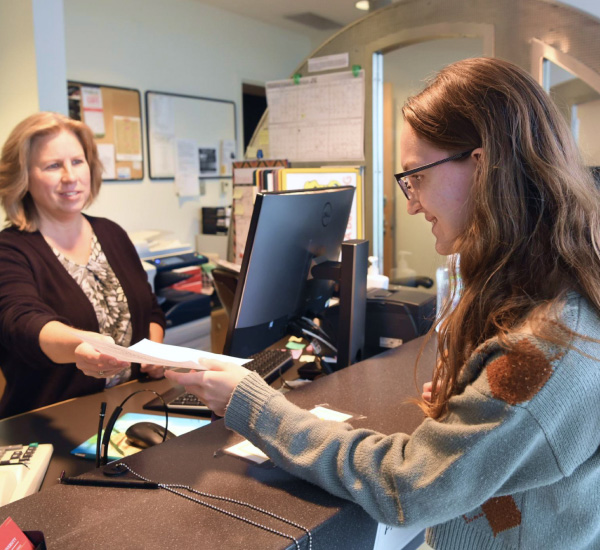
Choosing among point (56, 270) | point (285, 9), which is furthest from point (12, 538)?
point (285, 9)

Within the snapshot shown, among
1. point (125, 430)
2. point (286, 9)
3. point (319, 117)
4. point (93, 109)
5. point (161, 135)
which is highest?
point (286, 9)

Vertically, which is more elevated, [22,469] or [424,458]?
[424,458]

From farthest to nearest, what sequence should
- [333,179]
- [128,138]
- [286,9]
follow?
1. [286,9]
2. [128,138]
3. [333,179]

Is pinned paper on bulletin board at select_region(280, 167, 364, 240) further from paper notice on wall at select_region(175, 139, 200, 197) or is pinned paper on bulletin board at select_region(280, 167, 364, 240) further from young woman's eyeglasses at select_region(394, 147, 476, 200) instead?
paper notice on wall at select_region(175, 139, 200, 197)

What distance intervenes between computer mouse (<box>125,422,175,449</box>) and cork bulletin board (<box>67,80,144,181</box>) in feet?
10.3

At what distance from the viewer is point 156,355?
980mm

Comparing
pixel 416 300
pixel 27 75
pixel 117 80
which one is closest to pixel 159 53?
pixel 117 80

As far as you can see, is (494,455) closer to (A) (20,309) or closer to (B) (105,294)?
(A) (20,309)

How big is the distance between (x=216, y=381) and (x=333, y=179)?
4.81 ft

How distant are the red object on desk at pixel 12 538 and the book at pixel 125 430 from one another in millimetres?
451

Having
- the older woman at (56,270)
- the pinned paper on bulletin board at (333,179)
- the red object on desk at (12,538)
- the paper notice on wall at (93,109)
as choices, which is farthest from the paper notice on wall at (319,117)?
the red object on desk at (12,538)

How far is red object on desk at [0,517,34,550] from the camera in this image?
69cm

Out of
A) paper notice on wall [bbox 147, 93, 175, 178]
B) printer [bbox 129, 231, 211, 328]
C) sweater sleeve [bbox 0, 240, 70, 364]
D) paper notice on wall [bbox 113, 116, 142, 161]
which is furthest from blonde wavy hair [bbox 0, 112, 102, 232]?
paper notice on wall [bbox 147, 93, 175, 178]

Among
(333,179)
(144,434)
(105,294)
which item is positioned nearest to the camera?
(144,434)
